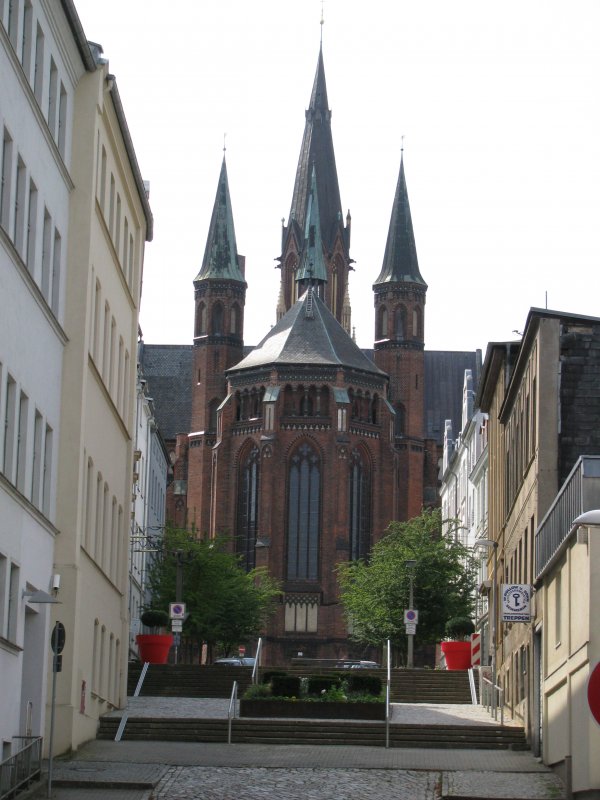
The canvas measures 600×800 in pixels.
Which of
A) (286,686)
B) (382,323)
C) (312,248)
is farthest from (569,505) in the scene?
(312,248)

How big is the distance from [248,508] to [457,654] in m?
46.6

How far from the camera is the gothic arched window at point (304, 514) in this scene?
318 feet

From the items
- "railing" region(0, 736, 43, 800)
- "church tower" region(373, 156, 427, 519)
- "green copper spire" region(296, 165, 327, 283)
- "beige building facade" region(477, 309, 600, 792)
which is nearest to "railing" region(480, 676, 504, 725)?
"beige building facade" region(477, 309, 600, 792)

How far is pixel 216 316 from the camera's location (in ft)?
364

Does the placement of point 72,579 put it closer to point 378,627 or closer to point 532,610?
point 532,610

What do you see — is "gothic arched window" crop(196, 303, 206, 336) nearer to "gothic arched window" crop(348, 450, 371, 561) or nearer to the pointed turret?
the pointed turret

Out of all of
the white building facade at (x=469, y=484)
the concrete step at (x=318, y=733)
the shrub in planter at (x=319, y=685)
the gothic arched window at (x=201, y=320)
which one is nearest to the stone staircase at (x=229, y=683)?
the shrub in planter at (x=319, y=685)

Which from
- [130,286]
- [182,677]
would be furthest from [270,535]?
[130,286]

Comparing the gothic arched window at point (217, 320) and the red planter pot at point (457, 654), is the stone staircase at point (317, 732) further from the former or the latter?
the gothic arched window at point (217, 320)

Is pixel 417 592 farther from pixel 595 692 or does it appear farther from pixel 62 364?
pixel 595 692

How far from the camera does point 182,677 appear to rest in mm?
47188

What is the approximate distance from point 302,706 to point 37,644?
9990mm

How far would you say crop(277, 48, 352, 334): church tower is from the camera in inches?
4648

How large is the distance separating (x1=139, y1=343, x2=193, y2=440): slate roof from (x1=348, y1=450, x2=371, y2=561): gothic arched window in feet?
80.0
